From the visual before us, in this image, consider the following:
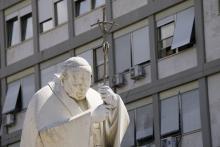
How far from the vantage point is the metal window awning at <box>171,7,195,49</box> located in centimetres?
5203

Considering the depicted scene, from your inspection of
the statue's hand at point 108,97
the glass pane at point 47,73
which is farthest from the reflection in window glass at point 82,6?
the statue's hand at point 108,97

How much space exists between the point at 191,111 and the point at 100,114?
3415cm

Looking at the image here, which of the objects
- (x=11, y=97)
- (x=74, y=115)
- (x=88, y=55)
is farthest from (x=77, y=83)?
(x=11, y=97)

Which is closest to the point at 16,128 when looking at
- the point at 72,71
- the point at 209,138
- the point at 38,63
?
the point at 38,63

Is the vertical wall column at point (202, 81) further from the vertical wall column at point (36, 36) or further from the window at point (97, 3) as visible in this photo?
→ the vertical wall column at point (36, 36)

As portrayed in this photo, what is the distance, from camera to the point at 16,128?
6128cm

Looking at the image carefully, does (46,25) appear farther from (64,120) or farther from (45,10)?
(64,120)

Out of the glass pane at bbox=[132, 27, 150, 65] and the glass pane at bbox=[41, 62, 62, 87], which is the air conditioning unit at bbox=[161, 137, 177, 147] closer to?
the glass pane at bbox=[132, 27, 150, 65]

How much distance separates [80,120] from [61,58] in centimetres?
4248

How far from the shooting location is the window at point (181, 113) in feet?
167

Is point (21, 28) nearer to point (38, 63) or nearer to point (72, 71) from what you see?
point (38, 63)

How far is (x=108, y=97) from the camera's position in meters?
17.2

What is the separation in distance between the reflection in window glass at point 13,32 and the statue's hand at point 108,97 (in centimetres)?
4601

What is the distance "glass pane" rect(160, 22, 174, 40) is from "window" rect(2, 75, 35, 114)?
8.65 meters
